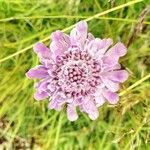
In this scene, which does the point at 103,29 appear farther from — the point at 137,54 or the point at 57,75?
the point at 57,75

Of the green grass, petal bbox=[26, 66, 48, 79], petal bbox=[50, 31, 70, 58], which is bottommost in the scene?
the green grass

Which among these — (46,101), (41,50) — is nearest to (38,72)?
(41,50)

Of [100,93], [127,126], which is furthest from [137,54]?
[100,93]

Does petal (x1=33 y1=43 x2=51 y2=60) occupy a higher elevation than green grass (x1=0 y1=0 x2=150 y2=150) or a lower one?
higher

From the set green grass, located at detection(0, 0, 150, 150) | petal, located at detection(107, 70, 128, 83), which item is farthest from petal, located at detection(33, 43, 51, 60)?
green grass, located at detection(0, 0, 150, 150)

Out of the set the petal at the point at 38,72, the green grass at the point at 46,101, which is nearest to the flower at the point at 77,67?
the petal at the point at 38,72

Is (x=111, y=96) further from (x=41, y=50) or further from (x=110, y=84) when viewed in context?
(x=41, y=50)

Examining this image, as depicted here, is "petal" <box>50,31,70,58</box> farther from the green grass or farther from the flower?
the green grass
